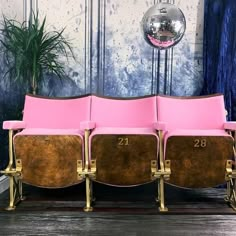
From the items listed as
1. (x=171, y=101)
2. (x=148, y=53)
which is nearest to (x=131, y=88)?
(x=148, y=53)

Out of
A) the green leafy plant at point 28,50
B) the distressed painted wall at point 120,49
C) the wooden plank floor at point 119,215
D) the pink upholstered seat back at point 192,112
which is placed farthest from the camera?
the distressed painted wall at point 120,49

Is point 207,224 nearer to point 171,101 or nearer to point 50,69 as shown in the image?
point 171,101

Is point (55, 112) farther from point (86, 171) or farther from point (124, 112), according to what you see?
point (86, 171)

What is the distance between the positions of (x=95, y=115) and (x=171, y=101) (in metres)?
0.73

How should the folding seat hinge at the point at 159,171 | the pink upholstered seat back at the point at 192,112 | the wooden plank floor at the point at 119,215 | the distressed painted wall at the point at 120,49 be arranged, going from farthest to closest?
the distressed painted wall at the point at 120,49 < the pink upholstered seat back at the point at 192,112 < the folding seat hinge at the point at 159,171 < the wooden plank floor at the point at 119,215

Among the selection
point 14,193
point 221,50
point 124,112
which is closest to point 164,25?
point 221,50

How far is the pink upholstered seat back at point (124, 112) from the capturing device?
132 inches

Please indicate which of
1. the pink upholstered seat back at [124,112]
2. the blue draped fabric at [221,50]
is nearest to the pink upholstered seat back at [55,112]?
the pink upholstered seat back at [124,112]

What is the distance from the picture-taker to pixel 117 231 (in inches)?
92.6

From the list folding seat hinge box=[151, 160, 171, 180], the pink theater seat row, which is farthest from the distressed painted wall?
folding seat hinge box=[151, 160, 171, 180]

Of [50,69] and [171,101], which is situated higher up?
[50,69]

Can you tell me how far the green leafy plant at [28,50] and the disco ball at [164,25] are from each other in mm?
1064

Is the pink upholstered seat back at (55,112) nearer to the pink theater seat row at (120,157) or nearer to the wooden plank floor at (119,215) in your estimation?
the pink theater seat row at (120,157)

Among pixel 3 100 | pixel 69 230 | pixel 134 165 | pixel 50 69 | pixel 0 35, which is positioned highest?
Result: pixel 0 35
